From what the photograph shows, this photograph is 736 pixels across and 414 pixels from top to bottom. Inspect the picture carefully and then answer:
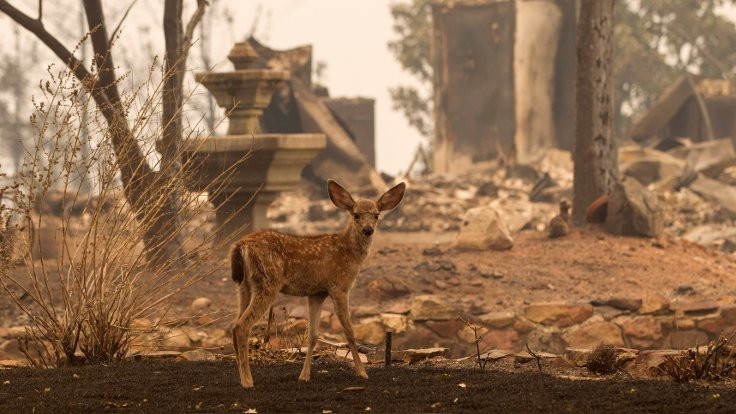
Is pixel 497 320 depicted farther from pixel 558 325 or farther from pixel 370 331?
pixel 370 331

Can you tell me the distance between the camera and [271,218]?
2375 centimetres

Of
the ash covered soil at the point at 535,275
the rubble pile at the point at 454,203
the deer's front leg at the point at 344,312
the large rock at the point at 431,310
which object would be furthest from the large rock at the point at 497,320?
the rubble pile at the point at 454,203

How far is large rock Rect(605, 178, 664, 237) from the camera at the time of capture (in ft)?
58.3

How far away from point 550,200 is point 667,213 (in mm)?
2748

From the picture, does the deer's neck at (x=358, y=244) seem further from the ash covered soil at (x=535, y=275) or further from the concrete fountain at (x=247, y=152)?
the concrete fountain at (x=247, y=152)

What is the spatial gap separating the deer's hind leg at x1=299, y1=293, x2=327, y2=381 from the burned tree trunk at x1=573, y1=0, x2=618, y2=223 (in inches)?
445

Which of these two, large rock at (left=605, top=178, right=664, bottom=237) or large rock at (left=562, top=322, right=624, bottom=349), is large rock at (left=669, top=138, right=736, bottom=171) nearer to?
large rock at (left=605, top=178, right=664, bottom=237)

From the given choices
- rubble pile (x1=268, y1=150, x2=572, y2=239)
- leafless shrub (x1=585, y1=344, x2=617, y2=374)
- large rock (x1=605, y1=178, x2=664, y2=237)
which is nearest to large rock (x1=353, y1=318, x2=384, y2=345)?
leafless shrub (x1=585, y1=344, x2=617, y2=374)

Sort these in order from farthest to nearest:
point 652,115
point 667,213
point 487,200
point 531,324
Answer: point 652,115, point 487,200, point 667,213, point 531,324

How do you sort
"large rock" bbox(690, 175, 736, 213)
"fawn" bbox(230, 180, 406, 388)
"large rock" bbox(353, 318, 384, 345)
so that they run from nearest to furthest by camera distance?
"fawn" bbox(230, 180, 406, 388) < "large rock" bbox(353, 318, 384, 345) < "large rock" bbox(690, 175, 736, 213)

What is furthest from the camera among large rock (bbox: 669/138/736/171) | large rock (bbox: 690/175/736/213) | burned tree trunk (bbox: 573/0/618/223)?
large rock (bbox: 669/138/736/171)

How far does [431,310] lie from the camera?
1362cm

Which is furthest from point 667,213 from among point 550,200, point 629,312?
point 629,312

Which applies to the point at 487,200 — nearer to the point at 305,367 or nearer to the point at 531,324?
the point at 531,324
